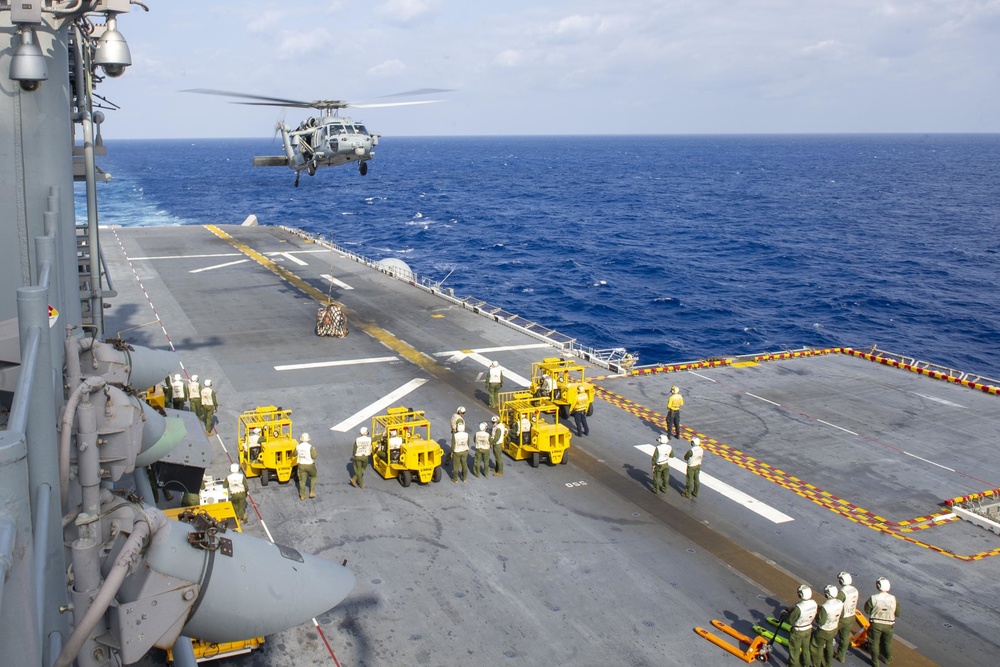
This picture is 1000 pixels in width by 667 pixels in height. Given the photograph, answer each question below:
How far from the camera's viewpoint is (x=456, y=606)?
15172 mm

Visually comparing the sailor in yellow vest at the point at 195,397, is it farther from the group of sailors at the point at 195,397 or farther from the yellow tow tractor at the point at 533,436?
the yellow tow tractor at the point at 533,436

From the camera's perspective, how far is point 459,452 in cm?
2045

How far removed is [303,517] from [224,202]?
102 meters

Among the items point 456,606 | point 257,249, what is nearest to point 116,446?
point 456,606

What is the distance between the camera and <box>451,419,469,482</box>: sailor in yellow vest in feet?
66.5

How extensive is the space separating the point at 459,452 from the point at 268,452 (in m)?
4.51

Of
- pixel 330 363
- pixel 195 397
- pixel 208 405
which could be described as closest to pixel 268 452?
pixel 208 405

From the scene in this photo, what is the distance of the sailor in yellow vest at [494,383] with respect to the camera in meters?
25.2

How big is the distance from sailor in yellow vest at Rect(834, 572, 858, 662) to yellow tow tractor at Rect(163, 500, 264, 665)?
30.2 feet

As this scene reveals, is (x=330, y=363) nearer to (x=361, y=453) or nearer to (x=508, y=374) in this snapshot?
(x=508, y=374)

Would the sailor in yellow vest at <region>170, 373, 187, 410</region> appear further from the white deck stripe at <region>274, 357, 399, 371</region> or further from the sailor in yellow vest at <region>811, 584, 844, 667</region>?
the sailor in yellow vest at <region>811, 584, 844, 667</region>

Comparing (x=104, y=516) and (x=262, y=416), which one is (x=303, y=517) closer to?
(x=262, y=416)

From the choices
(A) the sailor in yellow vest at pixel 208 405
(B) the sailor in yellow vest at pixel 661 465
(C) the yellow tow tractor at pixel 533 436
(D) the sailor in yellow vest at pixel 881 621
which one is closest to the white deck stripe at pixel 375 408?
(A) the sailor in yellow vest at pixel 208 405

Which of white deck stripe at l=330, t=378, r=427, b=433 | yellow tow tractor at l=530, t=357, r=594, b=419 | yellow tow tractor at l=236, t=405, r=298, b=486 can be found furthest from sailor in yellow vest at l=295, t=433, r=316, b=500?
yellow tow tractor at l=530, t=357, r=594, b=419
